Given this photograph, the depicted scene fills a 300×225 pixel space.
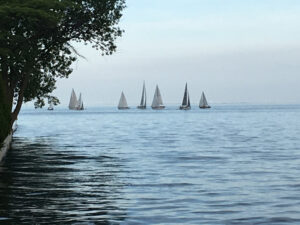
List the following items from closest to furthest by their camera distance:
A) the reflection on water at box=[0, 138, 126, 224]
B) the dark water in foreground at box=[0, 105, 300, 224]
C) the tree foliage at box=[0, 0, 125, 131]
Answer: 1. the reflection on water at box=[0, 138, 126, 224]
2. the dark water in foreground at box=[0, 105, 300, 224]
3. the tree foliage at box=[0, 0, 125, 131]

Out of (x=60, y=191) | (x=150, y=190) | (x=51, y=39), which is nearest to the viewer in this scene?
(x=60, y=191)

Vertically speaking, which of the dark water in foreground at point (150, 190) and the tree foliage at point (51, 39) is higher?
the tree foliage at point (51, 39)

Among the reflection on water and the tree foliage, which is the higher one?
the tree foliage

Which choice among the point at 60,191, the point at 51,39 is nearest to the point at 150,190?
the point at 60,191

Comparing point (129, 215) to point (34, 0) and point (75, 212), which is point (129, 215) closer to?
point (75, 212)

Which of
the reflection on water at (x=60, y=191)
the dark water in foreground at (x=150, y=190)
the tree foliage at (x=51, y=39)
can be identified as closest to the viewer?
the reflection on water at (x=60, y=191)

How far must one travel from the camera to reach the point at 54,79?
4900cm

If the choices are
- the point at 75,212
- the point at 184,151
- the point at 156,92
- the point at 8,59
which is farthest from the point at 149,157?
the point at 156,92

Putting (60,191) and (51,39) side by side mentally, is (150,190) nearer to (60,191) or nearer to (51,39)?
(60,191)

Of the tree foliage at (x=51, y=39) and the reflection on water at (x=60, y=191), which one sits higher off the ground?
the tree foliage at (x=51, y=39)

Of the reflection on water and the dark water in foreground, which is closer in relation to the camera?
the reflection on water

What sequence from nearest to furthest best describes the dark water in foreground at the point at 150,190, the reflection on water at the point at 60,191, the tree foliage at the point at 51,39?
1. the reflection on water at the point at 60,191
2. the dark water in foreground at the point at 150,190
3. the tree foliage at the point at 51,39

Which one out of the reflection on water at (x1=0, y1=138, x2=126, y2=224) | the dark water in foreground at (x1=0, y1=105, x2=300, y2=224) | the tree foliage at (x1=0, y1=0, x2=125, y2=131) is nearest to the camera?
the reflection on water at (x1=0, y1=138, x2=126, y2=224)

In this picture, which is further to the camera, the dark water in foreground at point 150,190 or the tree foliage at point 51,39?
the tree foliage at point 51,39
